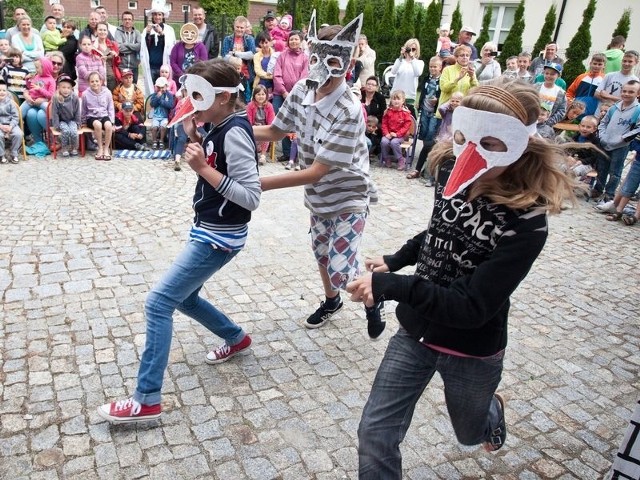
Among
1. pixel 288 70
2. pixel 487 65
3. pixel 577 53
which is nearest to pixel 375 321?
pixel 288 70

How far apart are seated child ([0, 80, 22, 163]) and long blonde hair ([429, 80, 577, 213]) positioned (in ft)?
26.0

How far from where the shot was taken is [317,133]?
137 inches

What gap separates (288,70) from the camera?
977 cm

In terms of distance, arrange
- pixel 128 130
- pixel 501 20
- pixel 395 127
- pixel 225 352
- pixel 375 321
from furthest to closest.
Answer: pixel 501 20, pixel 395 127, pixel 128 130, pixel 375 321, pixel 225 352

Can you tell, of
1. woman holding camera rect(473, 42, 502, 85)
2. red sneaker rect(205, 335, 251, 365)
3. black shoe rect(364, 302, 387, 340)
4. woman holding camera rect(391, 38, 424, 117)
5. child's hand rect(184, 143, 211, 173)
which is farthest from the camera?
woman holding camera rect(391, 38, 424, 117)

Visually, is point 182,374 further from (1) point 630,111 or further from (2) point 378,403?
(1) point 630,111

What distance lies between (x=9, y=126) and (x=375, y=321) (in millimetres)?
6983

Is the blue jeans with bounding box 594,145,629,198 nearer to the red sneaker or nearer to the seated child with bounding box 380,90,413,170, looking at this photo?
the seated child with bounding box 380,90,413,170

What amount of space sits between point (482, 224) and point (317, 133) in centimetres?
164

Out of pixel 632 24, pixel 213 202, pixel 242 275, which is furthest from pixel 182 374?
pixel 632 24

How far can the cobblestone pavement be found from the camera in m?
2.96

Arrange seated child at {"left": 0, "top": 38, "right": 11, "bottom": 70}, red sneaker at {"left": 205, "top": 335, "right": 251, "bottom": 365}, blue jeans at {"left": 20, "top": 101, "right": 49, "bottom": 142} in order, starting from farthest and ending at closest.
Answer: seated child at {"left": 0, "top": 38, "right": 11, "bottom": 70} < blue jeans at {"left": 20, "top": 101, "right": 49, "bottom": 142} < red sneaker at {"left": 205, "top": 335, "right": 251, "bottom": 365}

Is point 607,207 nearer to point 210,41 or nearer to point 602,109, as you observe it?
point 602,109

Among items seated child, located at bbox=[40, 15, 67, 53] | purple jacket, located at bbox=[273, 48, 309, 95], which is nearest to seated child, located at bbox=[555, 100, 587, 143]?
purple jacket, located at bbox=[273, 48, 309, 95]
